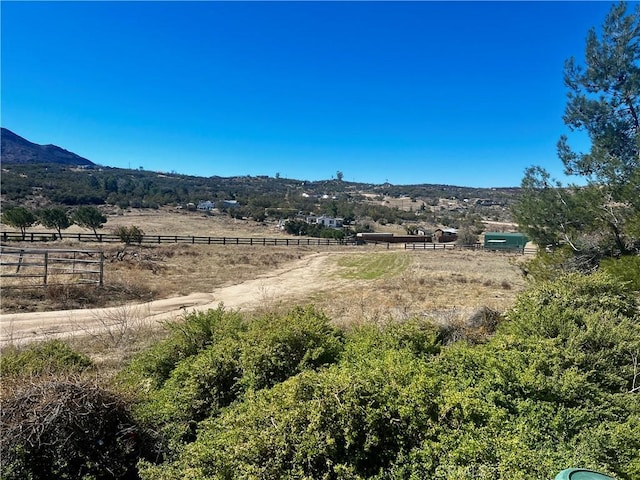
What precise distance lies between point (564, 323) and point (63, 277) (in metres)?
22.0

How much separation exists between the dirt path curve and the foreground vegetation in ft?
11.9

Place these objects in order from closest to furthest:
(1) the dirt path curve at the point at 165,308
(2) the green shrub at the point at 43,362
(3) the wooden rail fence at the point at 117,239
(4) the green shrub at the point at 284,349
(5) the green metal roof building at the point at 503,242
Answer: (4) the green shrub at the point at 284,349
(2) the green shrub at the point at 43,362
(1) the dirt path curve at the point at 165,308
(3) the wooden rail fence at the point at 117,239
(5) the green metal roof building at the point at 503,242

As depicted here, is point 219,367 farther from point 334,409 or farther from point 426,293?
point 426,293

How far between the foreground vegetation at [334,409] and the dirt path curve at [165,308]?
3.63 metres

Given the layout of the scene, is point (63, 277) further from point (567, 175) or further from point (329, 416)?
point (567, 175)

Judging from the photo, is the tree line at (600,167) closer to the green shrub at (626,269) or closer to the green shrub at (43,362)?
the green shrub at (626,269)

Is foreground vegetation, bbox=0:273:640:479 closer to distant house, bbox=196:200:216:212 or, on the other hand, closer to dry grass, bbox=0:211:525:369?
dry grass, bbox=0:211:525:369

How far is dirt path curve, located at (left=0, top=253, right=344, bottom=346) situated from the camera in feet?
39.8

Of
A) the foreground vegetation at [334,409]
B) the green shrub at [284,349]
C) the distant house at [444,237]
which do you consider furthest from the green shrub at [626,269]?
the distant house at [444,237]

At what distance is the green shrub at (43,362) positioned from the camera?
16.7 ft

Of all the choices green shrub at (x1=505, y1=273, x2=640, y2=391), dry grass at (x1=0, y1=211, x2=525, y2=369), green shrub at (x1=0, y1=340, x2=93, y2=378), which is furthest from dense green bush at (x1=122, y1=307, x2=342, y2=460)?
green shrub at (x1=505, y1=273, x2=640, y2=391)

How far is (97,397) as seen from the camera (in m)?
Answer: 4.31

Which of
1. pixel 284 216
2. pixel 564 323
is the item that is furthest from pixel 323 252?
pixel 284 216

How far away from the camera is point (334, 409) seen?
11.4 ft
